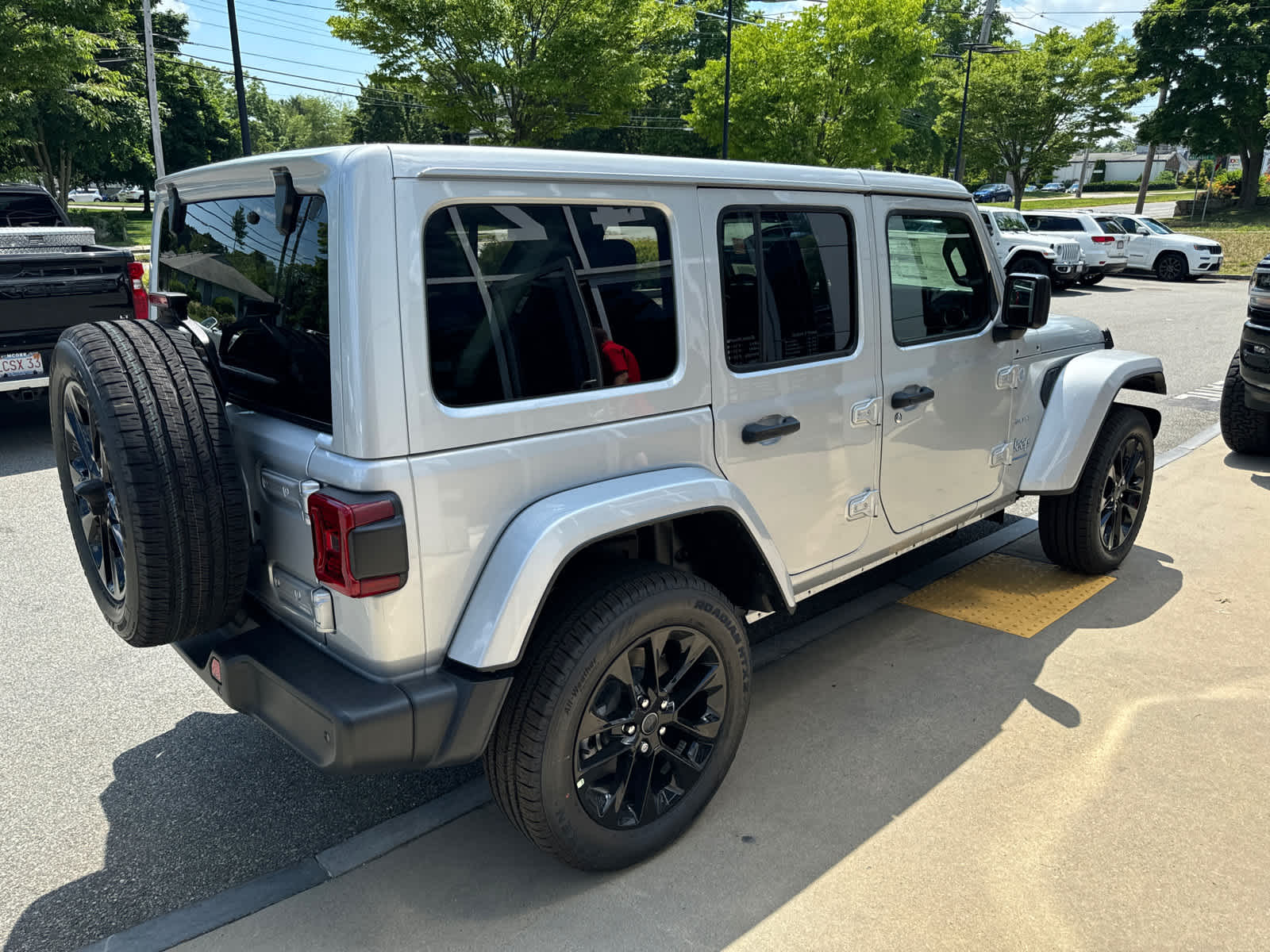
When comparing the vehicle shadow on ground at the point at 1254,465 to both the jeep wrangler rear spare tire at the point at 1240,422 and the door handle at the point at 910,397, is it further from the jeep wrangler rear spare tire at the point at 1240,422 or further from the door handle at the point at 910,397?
the door handle at the point at 910,397

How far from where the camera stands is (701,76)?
30453mm

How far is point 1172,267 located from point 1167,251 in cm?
42

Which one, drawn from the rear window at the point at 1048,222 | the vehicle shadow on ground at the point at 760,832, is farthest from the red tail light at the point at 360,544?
the rear window at the point at 1048,222

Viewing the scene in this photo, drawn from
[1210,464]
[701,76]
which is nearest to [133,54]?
[701,76]

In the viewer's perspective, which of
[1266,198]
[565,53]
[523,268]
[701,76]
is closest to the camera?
[523,268]

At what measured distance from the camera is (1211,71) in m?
36.6

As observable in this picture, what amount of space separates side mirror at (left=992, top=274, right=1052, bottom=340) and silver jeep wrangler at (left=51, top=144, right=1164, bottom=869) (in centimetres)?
91

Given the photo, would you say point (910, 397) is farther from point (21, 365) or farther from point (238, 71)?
point (238, 71)

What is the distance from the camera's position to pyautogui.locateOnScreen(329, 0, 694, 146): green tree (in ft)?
70.8

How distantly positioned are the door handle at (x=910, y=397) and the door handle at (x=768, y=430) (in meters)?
0.58

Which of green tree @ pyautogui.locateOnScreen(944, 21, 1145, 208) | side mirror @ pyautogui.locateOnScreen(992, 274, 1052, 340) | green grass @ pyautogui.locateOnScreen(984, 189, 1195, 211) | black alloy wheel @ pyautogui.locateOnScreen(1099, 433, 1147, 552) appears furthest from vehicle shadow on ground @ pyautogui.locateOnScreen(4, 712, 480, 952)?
green grass @ pyautogui.locateOnScreen(984, 189, 1195, 211)

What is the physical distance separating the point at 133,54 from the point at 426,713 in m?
42.5

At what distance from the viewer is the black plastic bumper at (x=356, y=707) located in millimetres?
2156

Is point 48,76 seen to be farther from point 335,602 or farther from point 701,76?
point 701,76
